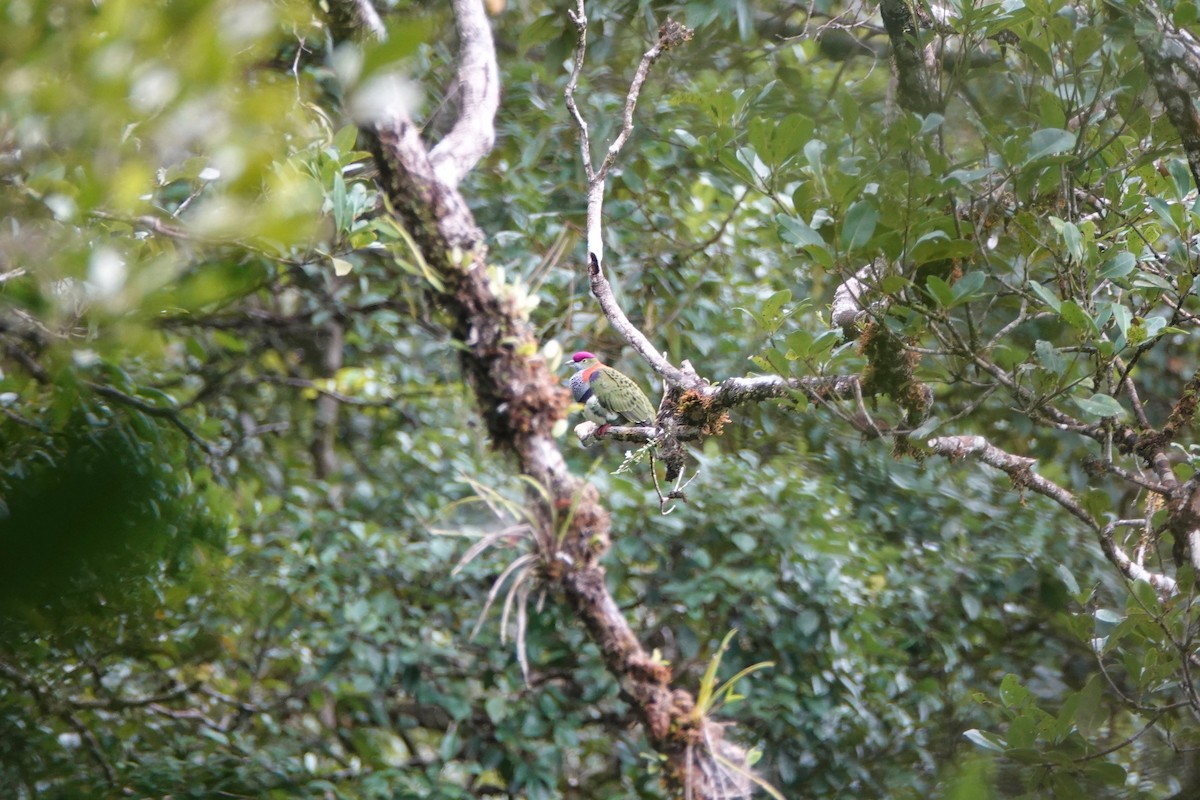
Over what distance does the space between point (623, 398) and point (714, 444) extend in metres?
1.34

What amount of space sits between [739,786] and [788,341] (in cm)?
147

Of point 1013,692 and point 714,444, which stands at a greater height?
point 1013,692

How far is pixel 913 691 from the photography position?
11.0 ft

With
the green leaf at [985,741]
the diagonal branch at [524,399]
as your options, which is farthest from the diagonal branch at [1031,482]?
the diagonal branch at [524,399]

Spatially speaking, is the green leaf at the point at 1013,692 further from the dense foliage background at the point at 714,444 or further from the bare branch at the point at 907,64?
the bare branch at the point at 907,64

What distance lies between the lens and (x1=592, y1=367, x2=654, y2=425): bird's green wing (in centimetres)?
227

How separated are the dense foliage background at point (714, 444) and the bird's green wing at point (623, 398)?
0.43 m

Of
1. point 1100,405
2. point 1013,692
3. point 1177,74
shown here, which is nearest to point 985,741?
point 1013,692

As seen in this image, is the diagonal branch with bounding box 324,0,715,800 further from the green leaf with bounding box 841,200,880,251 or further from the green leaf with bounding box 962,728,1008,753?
the green leaf with bounding box 841,200,880,251

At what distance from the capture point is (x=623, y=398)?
2.27 m

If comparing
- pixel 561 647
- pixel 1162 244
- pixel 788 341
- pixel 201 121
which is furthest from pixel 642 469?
pixel 201 121

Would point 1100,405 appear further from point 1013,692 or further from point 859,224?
point 1013,692

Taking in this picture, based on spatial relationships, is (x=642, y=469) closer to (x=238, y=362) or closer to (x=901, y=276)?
(x=238, y=362)

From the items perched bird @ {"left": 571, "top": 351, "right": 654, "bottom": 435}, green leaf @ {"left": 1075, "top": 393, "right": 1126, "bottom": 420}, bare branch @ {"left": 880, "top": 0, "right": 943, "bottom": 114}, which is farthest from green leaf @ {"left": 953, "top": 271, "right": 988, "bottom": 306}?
perched bird @ {"left": 571, "top": 351, "right": 654, "bottom": 435}
